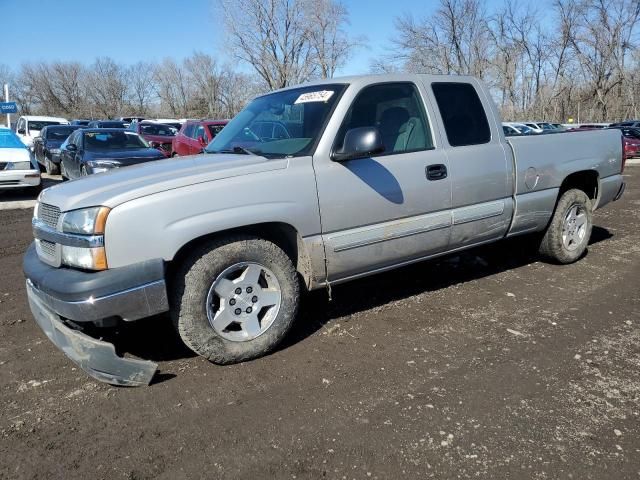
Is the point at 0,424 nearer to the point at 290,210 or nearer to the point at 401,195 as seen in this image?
the point at 290,210

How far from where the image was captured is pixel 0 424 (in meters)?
2.82

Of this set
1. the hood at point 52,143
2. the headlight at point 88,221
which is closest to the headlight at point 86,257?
the headlight at point 88,221

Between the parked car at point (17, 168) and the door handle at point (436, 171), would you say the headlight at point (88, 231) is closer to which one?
the door handle at point (436, 171)

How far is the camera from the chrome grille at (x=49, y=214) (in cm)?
323

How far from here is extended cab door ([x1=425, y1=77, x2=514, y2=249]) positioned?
14.0 feet

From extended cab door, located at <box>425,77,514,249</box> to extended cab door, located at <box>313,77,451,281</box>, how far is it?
14 centimetres

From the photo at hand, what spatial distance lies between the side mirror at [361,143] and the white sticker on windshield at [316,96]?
0.50 metres

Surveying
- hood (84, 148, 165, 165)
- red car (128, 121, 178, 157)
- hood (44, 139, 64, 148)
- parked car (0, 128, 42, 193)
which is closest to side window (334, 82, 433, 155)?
hood (84, 148, 165, 165)

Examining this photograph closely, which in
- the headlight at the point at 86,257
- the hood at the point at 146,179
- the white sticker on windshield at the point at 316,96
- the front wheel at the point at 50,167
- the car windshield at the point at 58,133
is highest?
the car windshield at the point at 58,133

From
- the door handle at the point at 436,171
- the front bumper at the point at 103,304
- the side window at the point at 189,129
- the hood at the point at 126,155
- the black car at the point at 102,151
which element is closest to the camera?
the front bumper at the point at 103,304

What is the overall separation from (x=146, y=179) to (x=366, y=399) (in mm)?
1909

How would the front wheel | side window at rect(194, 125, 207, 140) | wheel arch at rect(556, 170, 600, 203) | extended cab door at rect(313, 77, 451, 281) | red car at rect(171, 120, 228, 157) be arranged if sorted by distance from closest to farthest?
extended cab door at rect(313, 77, 451, 281) < wheel arch at rect(556, 170, 600, 203) < red car at rect(171, 120, 228, 157) < side window at rect(194, 125, 207, 140) < the front wheel

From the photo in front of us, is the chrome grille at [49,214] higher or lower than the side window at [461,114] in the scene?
lower

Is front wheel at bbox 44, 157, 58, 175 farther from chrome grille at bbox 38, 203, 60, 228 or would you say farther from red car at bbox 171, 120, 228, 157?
chrome grille at bbox 38, 203, 60, 228
